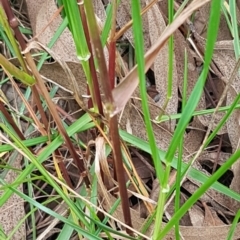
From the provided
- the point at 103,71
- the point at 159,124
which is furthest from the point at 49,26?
the point at 103,71

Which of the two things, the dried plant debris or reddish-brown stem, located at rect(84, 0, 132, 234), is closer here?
reddish-brown stem, located at rect(84, 0, 132, 234)

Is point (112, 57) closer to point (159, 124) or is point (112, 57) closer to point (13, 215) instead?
point (159, 124)

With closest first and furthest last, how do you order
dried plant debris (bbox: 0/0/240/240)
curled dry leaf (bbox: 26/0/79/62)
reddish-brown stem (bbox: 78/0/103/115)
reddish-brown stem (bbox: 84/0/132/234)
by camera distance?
reddish-brown stem (bbox: 84/0/132/234) < reddish-brown stem (bbox: 78/0/103/115) < dried plant debris (bbox: 0/0/240/240) < curled dry leaf (bbox: 26/0/79/62)

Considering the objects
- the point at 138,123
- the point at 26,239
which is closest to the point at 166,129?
the point at 138,123

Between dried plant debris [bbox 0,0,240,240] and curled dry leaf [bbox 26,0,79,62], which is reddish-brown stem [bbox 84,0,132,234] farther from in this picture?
curled dry leaf [bbox 26,0,79,62]

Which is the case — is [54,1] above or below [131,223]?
above

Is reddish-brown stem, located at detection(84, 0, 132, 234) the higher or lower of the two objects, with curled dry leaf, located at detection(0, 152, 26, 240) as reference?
higher

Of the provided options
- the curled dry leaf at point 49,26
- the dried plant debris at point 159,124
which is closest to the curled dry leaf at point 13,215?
the dried plant debris at point 159,124

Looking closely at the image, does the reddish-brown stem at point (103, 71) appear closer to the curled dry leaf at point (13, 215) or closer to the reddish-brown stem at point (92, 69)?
the reddish-brown stem at point (92, 69)

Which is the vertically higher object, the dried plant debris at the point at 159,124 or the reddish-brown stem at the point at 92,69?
the reddish-brown stem at the point at 92,69

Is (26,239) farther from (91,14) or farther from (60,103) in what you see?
(91,14)

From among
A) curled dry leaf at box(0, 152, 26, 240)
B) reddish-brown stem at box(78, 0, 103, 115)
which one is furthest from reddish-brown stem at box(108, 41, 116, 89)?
curled dry leaf at box(0, 152, 26, 240)
